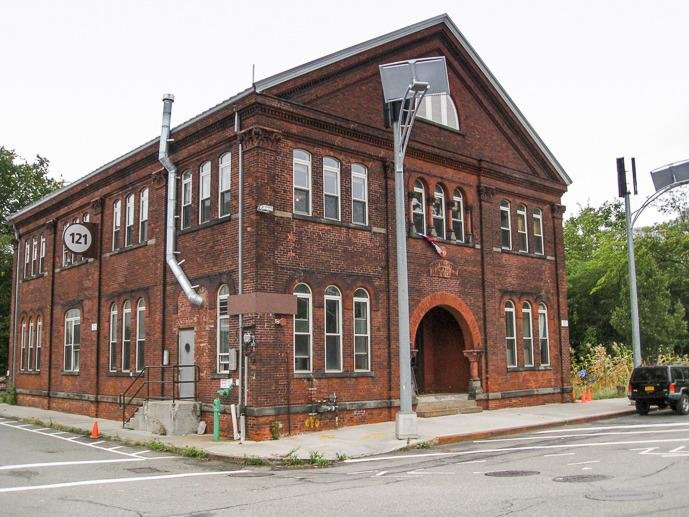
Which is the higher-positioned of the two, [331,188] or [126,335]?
[331,188]

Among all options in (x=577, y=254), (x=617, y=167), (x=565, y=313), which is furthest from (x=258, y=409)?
(x=577, y=254)

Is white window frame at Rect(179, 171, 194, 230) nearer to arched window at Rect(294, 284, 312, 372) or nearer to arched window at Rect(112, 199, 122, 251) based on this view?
arched window at Rect(112, 199, 122, 251)

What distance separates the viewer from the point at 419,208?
22.8 m

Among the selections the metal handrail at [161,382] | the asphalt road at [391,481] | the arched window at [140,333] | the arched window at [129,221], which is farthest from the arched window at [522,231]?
the arched window at [129,221]

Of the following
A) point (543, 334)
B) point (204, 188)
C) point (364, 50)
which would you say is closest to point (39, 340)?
point (204, 188)

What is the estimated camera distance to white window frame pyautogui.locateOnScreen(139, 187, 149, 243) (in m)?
23.3

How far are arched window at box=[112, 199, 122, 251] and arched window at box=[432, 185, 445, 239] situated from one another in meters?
10.5

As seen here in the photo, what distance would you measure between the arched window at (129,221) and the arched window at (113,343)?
228 centimetres

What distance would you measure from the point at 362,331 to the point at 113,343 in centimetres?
907

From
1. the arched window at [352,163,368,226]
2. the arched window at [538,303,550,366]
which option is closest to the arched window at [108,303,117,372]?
the arched window at [352,163,368,226]

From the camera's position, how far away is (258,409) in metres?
17.5

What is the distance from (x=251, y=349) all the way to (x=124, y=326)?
7807 mm

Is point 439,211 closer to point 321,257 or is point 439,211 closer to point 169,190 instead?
point 321,257

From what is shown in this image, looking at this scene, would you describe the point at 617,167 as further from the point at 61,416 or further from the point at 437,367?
the point at 61,416
